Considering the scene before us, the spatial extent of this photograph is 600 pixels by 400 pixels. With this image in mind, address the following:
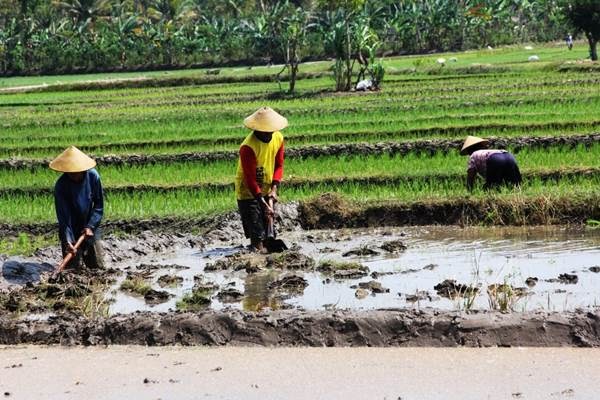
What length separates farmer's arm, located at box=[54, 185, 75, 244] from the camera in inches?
309

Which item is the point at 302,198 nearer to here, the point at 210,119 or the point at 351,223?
the point at 351,223

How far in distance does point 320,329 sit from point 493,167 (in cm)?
445

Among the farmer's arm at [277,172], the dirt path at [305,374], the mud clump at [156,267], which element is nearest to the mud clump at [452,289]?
the dirt path at [305,374]

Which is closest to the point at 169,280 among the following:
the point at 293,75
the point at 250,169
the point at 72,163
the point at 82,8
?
the point at 72,163

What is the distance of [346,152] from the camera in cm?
1345

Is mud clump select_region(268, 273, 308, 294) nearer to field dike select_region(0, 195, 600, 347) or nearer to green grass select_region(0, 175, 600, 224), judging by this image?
field dike select_region(0, 195, 600, 347)

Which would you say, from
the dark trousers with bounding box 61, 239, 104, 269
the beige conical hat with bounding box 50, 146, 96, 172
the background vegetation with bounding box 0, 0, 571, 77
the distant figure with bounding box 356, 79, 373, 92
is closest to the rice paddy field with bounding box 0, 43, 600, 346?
the dark trousers with bounding box 61, 239, 104, 269

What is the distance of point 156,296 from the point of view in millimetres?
7367

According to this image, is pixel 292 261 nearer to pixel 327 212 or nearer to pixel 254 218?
pixel 254 218

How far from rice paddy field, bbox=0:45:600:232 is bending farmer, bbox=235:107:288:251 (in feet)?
4.50

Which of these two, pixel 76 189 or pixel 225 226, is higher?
pixel 76 189

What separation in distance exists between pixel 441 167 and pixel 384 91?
1253cm

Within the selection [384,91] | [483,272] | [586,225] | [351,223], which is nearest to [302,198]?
[351,223]

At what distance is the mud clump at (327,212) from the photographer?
10141mm
